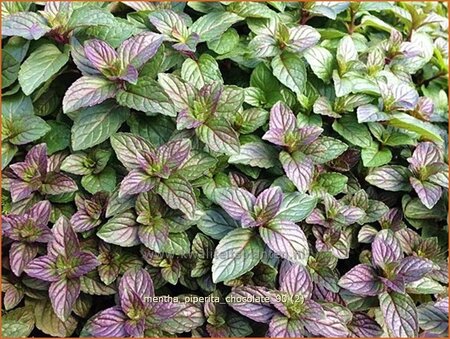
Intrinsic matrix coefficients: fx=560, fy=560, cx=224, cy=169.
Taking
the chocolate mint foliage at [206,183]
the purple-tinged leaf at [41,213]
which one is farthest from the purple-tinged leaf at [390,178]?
the purple-tinged leaf at [41,213]

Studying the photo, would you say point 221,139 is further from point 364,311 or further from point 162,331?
point 364,311

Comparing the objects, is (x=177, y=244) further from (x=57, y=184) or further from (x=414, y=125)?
(x=414, y=125)

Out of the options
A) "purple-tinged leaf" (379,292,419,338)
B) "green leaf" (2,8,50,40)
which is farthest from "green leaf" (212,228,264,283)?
"green leaf" (2,8,50,40)

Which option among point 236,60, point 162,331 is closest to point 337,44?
point 236,60

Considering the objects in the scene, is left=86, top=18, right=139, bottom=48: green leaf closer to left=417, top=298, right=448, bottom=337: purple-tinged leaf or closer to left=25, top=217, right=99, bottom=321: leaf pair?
left=25, top=217, right=99, bottom=321: leaf pair

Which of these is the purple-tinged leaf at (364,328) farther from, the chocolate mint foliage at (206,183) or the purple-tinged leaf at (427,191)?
the purple-tinged leaf at (427,191)

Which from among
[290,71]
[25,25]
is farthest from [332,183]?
[25,25]
